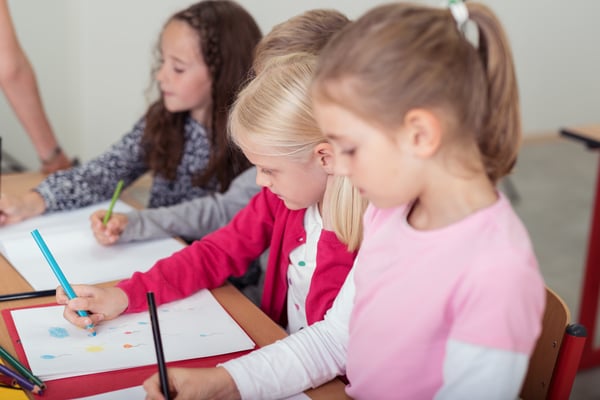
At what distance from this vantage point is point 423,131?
742 millimetres

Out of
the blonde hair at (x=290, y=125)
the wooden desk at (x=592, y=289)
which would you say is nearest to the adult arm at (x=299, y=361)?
the blonde hair at (x=290, y=125)

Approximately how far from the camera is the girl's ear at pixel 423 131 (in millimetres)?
732

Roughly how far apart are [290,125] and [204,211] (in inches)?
21.9

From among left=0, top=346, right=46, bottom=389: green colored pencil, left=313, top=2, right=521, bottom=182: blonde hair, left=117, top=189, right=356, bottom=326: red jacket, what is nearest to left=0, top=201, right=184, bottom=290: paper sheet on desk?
left=117, top=189, right=356, bottom=326: red jacket

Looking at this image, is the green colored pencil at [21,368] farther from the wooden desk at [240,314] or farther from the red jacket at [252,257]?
the red jacket at [252,257]

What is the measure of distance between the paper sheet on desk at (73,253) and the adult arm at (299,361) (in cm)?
40

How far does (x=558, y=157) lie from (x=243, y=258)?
11.7 ft

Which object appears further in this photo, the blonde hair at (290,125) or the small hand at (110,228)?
the small hand at (110,228)

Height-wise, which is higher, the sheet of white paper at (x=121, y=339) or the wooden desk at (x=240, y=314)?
the sheet of white paper at (x=121, y=339)

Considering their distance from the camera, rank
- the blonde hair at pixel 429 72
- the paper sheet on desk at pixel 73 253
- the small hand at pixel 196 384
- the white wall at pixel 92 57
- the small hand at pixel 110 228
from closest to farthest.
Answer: the blonde hair at pixel 429 72, the small hand at pixel 196 384, the paper sheet on desk at pixel 73 253, the small hand at pixel 110 228, the white wall at pixel 92 57

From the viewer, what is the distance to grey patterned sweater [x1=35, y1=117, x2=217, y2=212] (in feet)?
5.41

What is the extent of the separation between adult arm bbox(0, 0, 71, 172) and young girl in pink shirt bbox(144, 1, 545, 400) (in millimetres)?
1129

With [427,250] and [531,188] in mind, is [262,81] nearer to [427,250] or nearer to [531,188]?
[427,250]

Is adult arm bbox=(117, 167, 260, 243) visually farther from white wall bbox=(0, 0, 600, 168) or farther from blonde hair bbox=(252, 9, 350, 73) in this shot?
white wall bbox=(0, 0, 600, 168)
